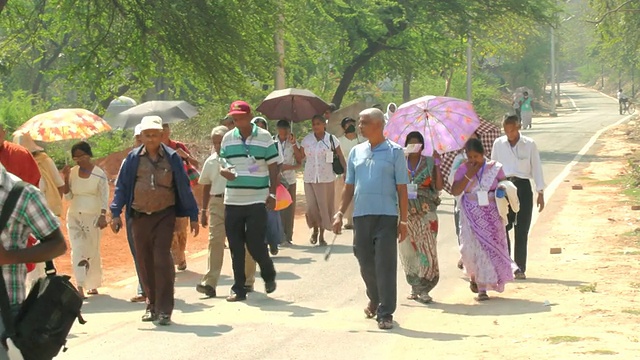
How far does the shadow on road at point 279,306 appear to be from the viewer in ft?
36.6

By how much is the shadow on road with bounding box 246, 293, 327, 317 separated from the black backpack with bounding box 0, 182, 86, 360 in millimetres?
5338

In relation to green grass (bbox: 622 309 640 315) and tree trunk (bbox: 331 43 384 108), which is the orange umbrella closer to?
green grass (bbox: 622 309 640 315)

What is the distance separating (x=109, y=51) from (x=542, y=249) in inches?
335

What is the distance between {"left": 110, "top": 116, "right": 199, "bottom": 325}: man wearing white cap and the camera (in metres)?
10.4

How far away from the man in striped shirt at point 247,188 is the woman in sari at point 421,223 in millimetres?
1300

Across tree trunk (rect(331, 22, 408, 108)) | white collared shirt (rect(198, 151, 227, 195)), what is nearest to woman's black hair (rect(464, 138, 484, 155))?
white collared shirt (rect(198, 151, 227, 195))

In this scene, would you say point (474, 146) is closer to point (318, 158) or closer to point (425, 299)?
point (425, 299)

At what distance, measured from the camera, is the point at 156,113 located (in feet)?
56.0

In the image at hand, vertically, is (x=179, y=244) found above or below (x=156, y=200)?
below

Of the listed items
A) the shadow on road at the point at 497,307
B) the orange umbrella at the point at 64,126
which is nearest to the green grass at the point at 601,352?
the shadow on road at the point at 497,307

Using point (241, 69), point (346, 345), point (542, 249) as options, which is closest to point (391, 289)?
point (346, 345)

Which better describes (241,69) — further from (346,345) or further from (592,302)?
(346,345)

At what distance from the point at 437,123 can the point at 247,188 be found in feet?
6.39

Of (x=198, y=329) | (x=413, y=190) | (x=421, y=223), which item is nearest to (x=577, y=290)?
(x=421, y=223)
